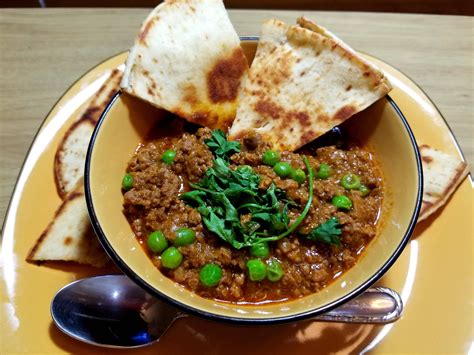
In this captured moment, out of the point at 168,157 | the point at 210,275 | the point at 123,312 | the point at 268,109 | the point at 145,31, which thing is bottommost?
the point at 123,312

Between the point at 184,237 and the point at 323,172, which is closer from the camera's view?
the point at 184,237

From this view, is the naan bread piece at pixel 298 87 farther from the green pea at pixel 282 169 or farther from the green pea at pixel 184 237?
the green pea at pixel 184 237

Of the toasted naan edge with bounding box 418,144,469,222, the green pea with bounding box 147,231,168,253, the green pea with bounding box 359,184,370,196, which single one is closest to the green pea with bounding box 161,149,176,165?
the green pea with bounding box 147,231,168,253

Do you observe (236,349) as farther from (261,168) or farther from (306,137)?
(306,137)

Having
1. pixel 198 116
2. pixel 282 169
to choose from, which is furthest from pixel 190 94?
pixel 282 169

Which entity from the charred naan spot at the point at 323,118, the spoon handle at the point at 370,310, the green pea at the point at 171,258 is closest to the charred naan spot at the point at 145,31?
the charred naan spot at the point at 323,118

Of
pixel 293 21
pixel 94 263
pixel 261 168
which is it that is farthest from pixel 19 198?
pixel 293 21

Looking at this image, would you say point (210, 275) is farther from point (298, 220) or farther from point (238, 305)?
point (298, 220)
